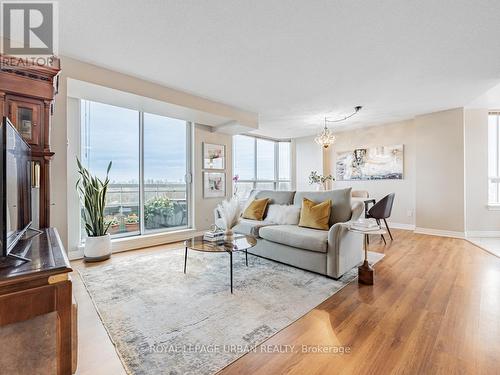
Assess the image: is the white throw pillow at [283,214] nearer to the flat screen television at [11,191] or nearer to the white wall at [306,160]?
the flat screen television at [11,191]

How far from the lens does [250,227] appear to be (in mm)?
3490

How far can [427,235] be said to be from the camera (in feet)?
15.4

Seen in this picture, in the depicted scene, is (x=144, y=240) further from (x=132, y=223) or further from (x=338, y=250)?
(x=338, y=250)

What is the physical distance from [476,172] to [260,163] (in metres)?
4.85

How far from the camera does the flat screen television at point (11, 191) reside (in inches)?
38.0

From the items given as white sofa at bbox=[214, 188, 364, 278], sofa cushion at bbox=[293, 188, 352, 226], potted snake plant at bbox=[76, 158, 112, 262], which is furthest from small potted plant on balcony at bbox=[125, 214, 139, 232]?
sofa cushion at bbox=[293, 188, 352, 226]

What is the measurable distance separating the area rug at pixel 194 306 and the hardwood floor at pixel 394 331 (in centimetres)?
10

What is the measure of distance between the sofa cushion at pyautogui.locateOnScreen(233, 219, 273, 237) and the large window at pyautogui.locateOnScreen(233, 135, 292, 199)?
81.1 inches

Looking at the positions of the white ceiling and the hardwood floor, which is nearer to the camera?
the hardwood floor

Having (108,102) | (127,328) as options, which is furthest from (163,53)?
(127,328)

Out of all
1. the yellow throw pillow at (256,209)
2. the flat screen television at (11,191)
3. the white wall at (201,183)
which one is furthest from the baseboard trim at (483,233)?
the flat screen television at (11,191)

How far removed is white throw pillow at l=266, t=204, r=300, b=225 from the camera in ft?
11.3

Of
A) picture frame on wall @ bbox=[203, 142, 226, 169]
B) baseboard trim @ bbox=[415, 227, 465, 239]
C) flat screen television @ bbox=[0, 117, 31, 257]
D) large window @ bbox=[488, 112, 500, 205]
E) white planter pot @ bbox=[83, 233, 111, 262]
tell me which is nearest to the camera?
flat screen television @ bbox=[0, 117, 31, 257]

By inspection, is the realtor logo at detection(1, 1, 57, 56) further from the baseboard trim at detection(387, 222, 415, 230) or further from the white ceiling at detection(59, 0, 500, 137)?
the baseboard trim at detection(387, 222, 415, 230)
